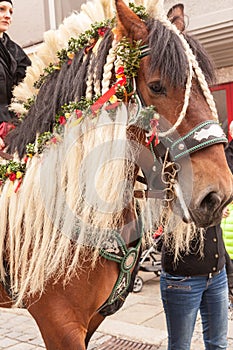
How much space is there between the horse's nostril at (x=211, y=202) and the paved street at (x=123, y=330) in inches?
90.6

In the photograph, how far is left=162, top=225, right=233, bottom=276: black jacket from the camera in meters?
2.35

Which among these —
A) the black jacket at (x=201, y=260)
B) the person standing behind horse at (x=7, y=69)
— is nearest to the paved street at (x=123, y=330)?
the black jacket at (x=201, y=260)

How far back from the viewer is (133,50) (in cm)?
172

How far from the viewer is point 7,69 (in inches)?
103

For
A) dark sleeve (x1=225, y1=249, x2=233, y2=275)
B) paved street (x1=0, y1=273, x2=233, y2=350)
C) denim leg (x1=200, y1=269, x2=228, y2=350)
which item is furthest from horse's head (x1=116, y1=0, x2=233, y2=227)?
paved street (x1=0, y1=273, x2=233, y2=350)


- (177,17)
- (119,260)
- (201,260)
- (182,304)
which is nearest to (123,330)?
(182,304)

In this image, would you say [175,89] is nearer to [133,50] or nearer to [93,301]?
[133,50]

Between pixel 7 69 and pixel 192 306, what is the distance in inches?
71.0

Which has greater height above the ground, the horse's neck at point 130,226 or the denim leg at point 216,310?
the horse's neck at point 130,226

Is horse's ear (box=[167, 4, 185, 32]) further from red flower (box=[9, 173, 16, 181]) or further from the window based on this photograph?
the window

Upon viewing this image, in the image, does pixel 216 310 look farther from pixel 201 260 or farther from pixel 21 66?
pixel 21 66

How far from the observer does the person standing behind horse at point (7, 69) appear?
2.44 metres

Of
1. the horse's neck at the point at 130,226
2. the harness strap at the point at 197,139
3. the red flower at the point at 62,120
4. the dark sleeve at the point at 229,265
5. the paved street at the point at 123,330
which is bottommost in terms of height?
the paved street at the point at 123,330

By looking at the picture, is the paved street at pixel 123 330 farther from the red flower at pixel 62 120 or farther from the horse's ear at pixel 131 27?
the horse's ear at pixel 131 27
